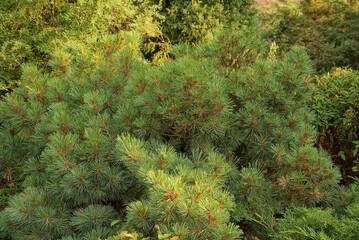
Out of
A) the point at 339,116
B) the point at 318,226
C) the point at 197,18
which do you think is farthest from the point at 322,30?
the point at 318,226

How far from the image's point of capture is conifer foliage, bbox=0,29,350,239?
8.30 feet

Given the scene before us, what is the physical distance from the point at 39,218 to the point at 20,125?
0.98m

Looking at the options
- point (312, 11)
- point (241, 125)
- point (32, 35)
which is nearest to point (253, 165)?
point (241, 125)

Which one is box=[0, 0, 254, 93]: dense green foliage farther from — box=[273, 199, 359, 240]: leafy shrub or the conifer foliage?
box=[273, 199, 359, 240]: leafy shrub

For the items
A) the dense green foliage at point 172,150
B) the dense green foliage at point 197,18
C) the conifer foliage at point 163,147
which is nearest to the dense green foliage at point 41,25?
the dense green foliage at point 197,18

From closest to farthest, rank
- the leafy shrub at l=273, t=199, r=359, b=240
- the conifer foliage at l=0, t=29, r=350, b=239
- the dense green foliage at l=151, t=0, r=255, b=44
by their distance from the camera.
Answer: the leafy shrub at l=273, t=199, r=359, b=240 < the conifer foliage at l=0, t=29, r=350, b=239 < the dense green foliage at l=151, t=0, r=255, b=44

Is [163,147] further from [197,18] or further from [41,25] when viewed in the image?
[197,18]

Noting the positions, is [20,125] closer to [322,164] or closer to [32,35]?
[322,164]

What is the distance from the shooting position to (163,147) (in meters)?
2.59

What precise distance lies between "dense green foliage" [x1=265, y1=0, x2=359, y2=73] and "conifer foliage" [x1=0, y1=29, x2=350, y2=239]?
498 inches

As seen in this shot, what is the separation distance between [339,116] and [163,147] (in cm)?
224

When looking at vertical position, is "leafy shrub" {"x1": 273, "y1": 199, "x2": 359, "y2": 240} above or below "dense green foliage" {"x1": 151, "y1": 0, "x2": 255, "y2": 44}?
above

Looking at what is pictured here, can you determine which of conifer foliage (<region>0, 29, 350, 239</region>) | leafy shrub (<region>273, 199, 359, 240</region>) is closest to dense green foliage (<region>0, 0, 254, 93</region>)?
conifer foliage (<region>0, 29, 350, 239</region>)

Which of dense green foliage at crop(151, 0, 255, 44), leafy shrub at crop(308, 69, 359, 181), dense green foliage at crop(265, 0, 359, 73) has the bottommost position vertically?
dense green foliage at crop(265, 0, 359, 73)
